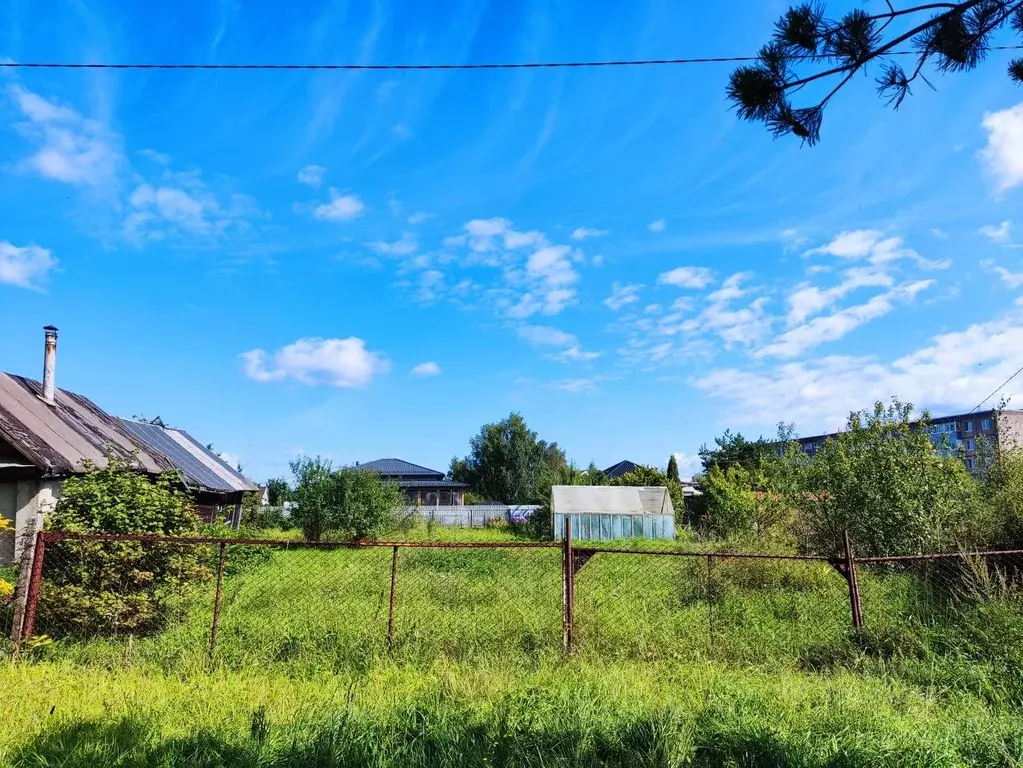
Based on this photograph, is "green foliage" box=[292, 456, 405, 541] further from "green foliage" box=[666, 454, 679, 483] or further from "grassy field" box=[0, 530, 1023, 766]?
"green foliage" box=[666, 454, 679, 483]

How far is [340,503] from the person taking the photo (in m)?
22.0

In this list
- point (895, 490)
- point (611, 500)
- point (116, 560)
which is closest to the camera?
point (116, 560)

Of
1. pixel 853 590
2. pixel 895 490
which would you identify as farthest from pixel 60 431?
pixel 895 490

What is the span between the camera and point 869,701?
15.2 ft

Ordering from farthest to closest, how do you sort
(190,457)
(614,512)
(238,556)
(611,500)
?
(611,500), (614,512), (190,457), (238,556)

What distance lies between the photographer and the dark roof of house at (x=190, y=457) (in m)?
18.5

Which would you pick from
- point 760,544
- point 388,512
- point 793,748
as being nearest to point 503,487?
point 388,512

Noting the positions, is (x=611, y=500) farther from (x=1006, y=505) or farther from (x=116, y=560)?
(x=116, y=560)

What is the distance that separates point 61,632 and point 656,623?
669 cm

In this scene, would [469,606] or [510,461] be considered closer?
[469,606]

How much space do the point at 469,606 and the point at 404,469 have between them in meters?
47.8

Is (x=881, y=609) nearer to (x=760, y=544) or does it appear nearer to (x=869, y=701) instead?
(x=869, y=701)

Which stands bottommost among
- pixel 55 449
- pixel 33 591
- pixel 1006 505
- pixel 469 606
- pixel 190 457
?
pixel 469 606

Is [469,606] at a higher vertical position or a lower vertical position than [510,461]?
lower
